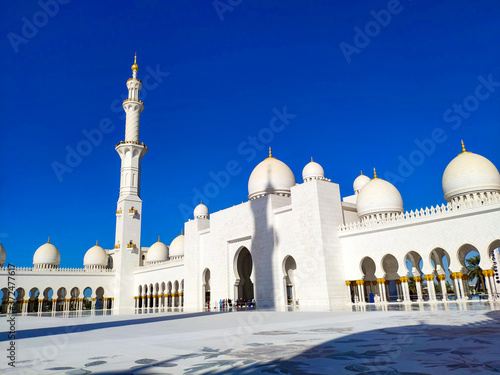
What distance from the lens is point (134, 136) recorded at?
1326 inches

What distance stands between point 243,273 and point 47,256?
19449 millimetres

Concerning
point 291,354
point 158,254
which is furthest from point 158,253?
point 291,354

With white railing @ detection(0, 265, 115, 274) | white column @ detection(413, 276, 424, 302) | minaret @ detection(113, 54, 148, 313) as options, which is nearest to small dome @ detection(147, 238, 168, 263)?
minaret @ detection(113, 54, 148, 313)

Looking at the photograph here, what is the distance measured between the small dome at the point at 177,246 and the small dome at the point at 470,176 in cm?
2315

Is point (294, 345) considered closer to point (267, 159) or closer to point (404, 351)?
point (404, 351)

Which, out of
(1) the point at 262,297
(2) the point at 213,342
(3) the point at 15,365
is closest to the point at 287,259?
(1) the point at 262,297

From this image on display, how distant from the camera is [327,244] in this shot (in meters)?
19.0

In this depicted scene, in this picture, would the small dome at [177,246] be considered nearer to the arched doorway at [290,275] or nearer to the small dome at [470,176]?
the arched doorway at [290,275]

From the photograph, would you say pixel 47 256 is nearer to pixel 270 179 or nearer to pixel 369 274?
pixel 270 179

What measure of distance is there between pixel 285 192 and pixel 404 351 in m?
20.4

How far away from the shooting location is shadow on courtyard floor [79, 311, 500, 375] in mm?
3357

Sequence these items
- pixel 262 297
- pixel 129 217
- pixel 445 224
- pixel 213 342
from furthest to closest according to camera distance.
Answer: pixel 129 217 < pixel 262 297 < pixel 445 224 < pixel 213 342

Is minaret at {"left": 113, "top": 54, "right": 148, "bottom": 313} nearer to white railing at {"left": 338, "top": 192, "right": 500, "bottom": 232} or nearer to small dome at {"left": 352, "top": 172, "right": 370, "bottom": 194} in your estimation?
small dome at {"left": 352, "top": 172, "right": 370, "bottom": 194}

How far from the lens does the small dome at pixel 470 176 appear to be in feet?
57.2
